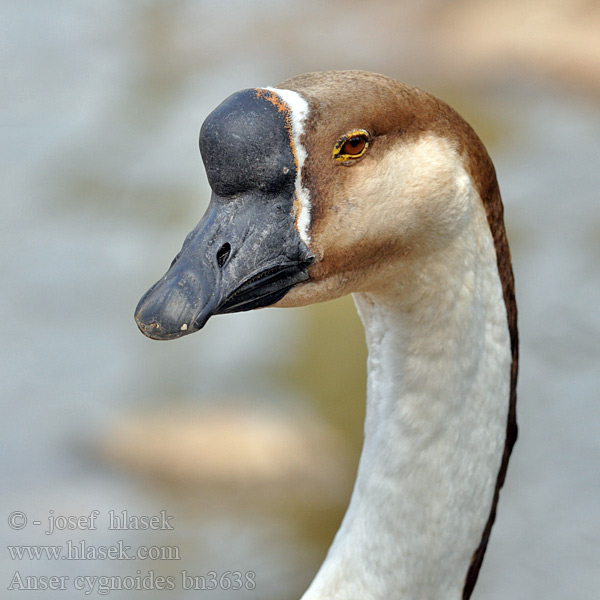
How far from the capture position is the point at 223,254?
5.77ft

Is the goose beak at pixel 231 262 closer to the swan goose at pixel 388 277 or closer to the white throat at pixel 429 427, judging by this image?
the swan goose at pixel 388 277

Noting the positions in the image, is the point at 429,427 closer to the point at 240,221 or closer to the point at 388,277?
the point at 388,277

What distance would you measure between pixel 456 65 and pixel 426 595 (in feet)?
15.7

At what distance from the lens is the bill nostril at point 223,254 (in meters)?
1.75

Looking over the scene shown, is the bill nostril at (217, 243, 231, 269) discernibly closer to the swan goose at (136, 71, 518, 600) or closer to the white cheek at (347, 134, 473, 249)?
the swan goose at (136, 71, 518, 600)

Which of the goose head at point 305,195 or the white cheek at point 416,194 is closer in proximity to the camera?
the goose head at point 305,195

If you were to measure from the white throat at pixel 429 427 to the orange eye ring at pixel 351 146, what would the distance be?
0.92ft

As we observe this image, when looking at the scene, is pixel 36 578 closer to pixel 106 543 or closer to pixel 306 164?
pixel 106 543

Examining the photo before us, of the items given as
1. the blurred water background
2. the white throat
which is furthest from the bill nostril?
the blurred water background

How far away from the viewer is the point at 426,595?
2320 millimetres


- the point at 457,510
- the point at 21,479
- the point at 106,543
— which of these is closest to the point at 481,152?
the point at 457,510

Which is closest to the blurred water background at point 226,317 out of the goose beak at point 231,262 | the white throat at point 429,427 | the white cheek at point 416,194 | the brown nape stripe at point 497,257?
the brown nape stripe at point 497,257

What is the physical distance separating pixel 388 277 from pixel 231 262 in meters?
0.40

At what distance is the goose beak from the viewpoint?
1.70 meters
